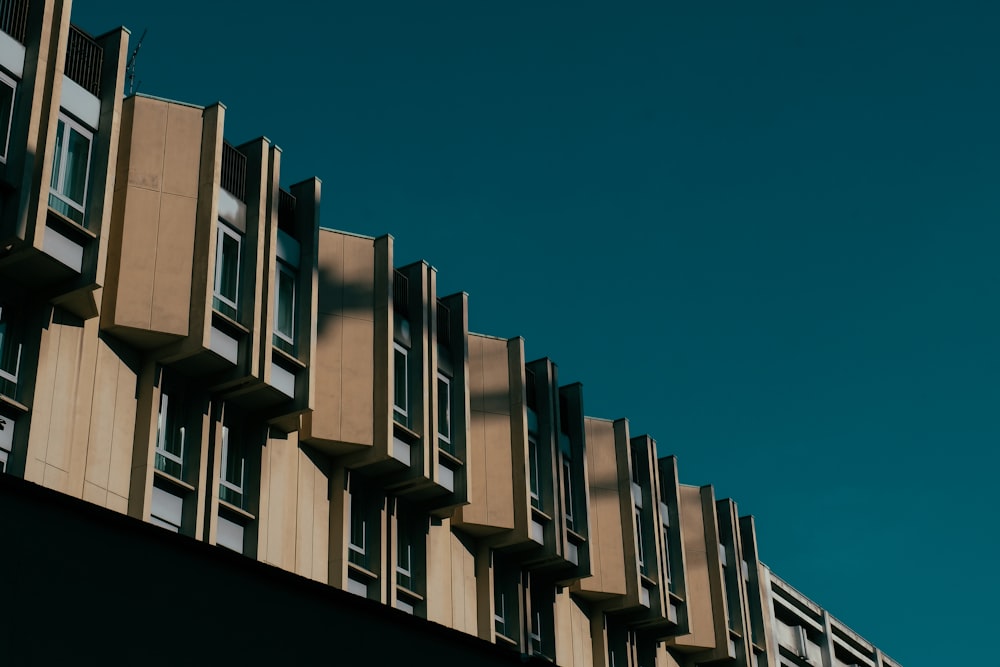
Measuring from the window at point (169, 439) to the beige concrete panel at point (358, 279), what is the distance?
18.9ft

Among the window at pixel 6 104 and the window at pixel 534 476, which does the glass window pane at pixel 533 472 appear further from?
the window at pixel 6 104

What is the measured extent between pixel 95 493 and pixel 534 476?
15.4 meters

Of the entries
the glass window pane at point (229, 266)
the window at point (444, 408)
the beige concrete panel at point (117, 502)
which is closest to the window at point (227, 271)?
the glass window pane at point (229, 266)

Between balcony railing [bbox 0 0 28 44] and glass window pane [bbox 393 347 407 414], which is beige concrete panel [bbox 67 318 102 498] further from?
glass window pane [bbox 393 347 407 414]

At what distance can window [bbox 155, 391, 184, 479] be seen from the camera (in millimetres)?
23000

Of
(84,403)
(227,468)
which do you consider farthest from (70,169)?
(227,468)

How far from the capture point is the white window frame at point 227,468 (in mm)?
24395

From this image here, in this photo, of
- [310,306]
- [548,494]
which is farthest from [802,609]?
[310,306]

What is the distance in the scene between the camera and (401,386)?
2966 centimetres

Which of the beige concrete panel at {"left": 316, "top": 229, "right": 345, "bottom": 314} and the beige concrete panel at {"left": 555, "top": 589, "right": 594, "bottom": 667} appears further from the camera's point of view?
the beige concrete panel at {"left": 555, "top": 589, "right": 594, "bottom": 667}

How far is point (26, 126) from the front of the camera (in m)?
20.5

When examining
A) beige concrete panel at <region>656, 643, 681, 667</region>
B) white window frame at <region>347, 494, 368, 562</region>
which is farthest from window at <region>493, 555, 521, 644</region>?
beige concrete panel at <region>656, 643, 681, 667</region>

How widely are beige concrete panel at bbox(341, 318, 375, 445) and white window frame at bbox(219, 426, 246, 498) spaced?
2.73 m

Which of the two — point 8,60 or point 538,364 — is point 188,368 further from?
point 538,364
